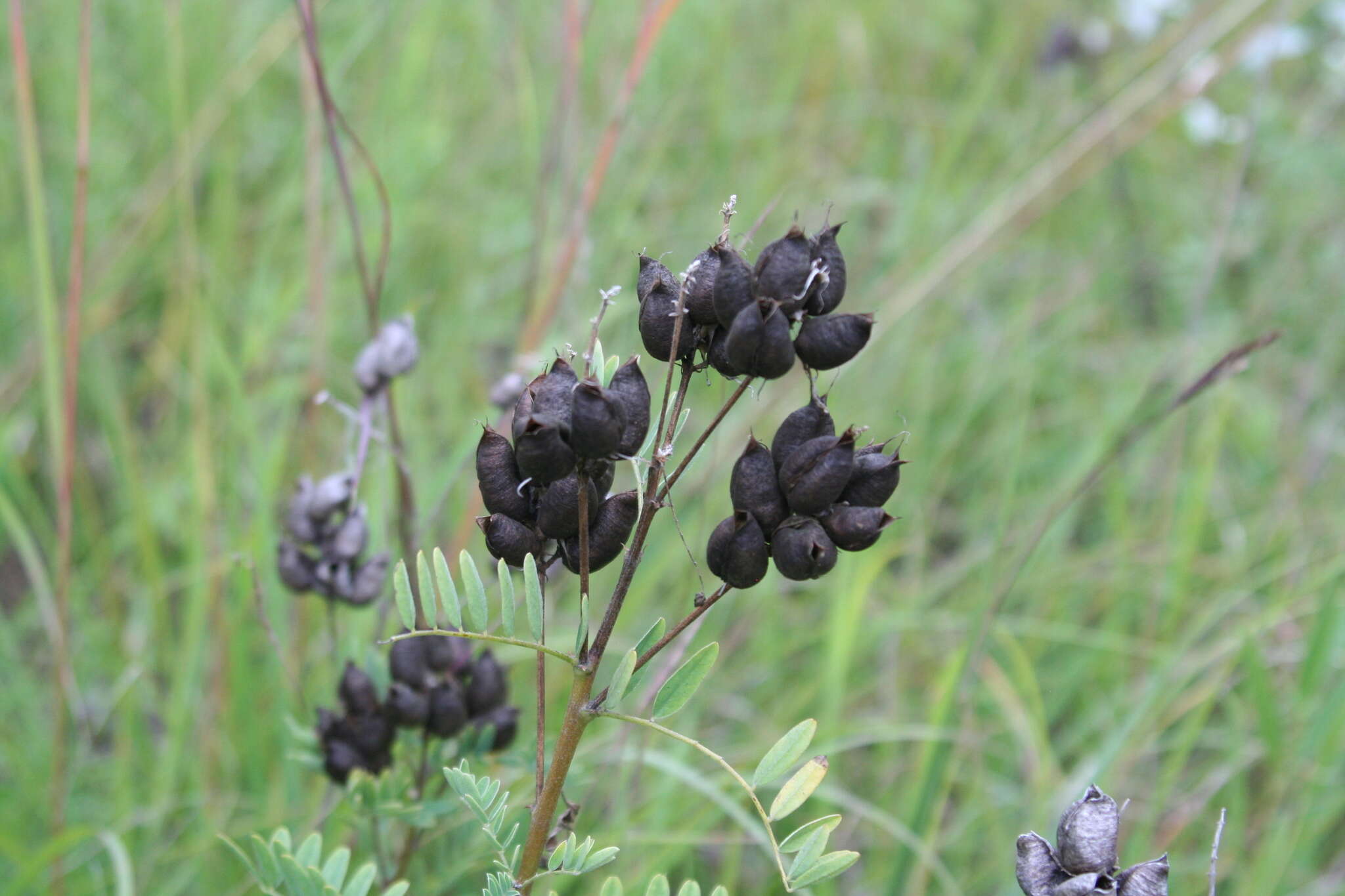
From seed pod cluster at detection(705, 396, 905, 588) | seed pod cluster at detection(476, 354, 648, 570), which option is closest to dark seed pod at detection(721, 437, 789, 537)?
seed pod cluster at detection(705, 396, 905, 588)

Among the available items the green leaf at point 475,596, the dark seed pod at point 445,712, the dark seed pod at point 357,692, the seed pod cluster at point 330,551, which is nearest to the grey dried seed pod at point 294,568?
the seed pod cluster at point 330,551

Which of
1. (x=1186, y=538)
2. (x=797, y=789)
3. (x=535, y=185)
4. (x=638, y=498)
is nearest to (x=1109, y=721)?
(x=1186, y=538)

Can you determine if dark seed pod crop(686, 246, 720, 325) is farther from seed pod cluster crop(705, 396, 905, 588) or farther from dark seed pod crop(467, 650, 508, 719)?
dark seed pod crop(467, 650, 508, 719)

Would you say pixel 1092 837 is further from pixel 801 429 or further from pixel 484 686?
pixel 484 686

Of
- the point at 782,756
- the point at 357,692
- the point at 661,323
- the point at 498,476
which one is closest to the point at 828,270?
the point at 661,323

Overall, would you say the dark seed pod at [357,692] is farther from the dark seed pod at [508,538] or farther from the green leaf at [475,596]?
the dark seed pod at [508,538]

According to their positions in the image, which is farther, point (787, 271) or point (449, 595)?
point (449, 595)
